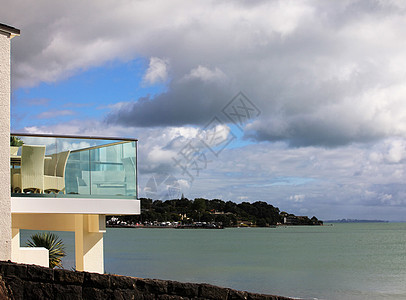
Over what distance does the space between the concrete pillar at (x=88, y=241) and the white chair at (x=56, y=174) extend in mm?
1318

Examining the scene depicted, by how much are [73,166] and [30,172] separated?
3.12ft

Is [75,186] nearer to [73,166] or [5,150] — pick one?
[73,166]

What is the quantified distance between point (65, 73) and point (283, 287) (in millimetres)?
21756

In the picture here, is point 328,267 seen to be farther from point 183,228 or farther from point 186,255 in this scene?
point 183,228

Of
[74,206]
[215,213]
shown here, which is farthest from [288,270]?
[215,213]

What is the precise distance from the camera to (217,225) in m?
130

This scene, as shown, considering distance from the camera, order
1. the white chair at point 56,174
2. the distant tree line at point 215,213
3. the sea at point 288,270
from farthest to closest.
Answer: the distant tree line at point 215,213, the sea at point 288,270, the white chair at point 56,174

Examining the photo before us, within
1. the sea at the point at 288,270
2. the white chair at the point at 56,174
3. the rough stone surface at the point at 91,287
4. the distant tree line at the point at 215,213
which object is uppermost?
the white chair at the point at 56,174

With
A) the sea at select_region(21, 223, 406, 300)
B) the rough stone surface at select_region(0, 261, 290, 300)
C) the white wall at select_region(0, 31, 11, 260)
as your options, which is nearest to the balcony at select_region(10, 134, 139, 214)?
the white wall at select_region(0, 31, 11, 260)

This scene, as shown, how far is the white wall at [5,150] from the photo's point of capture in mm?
7992

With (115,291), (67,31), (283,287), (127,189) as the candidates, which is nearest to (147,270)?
(283,287)

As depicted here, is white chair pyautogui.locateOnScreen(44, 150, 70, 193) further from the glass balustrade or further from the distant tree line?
the distant tree line

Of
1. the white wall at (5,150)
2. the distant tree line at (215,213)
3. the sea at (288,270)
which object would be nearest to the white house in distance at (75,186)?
the white wall at (5,150)

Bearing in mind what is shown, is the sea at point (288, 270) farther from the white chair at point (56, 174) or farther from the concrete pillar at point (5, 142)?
the concrete pillar at point (5, 142)
